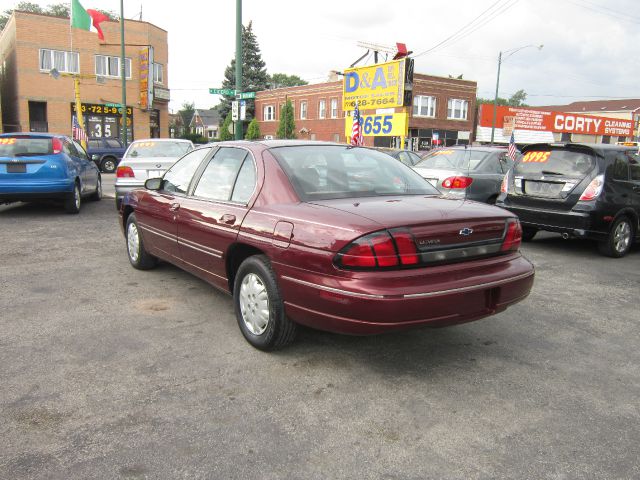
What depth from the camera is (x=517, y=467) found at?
257cm

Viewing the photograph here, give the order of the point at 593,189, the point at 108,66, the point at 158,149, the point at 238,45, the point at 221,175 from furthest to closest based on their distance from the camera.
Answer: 1. the point at 108,66
2. the point at 238,45
3. the point at 158,149
4. the point at 593,189
5. the point at 221,175

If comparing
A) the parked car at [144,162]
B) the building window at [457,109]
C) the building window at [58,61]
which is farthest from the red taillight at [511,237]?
the building window at [457,109]

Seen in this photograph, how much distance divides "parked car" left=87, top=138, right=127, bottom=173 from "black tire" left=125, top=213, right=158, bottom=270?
20052 mm

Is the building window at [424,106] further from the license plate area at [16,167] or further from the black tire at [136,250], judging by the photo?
the black tire at [136,250]

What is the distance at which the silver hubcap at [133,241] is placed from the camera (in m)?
6.10

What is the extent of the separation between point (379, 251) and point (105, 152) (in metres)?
24.2

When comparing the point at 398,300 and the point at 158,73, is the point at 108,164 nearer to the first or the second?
the point at 158,73

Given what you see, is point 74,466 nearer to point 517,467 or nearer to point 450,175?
point 517,467

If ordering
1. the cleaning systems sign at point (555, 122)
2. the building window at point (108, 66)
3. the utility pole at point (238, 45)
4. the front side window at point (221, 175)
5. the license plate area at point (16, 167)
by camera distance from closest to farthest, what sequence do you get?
the front side window at point (221, 175) → the license plate area at point (16, 167) → the utility pole at point (238, 45) → the building window at point (108, 66) → the cleaning systems sign at point (555, 122)

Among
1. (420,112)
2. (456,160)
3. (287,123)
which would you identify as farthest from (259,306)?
(287,123)

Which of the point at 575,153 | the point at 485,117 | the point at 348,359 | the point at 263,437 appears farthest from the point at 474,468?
the point at 485,117

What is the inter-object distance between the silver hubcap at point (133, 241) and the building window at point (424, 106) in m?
38.8

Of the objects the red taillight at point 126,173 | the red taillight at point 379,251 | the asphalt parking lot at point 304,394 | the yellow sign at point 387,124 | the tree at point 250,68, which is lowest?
the asphalt parking lot at point 304,394

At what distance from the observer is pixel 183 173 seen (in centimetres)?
522
